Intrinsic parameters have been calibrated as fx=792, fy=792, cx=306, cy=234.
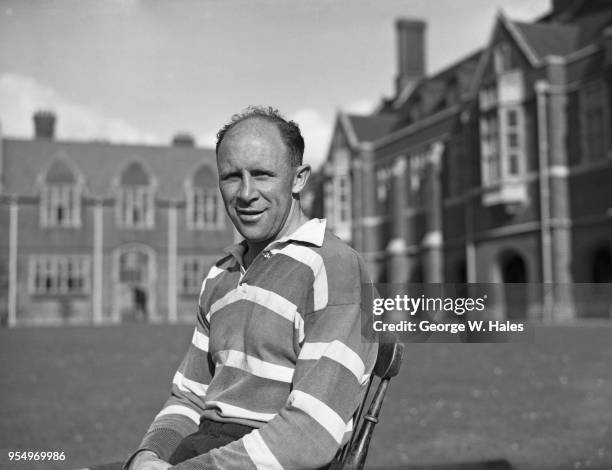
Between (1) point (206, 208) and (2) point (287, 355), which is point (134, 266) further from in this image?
(2) point (287, 355)

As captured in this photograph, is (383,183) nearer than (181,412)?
No

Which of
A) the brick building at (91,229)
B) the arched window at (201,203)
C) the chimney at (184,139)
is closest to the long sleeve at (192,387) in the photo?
the chimney at (184,139)

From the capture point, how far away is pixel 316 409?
1.60 metres

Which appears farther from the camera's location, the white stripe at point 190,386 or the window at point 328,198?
the window at point 328,198

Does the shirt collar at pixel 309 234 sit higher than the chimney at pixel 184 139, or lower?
lower

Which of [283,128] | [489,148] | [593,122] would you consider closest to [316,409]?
[283,128]

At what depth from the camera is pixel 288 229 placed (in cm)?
A: 185

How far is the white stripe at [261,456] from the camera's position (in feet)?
5.23

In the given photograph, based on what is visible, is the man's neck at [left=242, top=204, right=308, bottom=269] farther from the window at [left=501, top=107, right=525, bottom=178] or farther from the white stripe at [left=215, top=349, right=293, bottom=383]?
the window at [left=501, top=107, right=525, bottom=178]

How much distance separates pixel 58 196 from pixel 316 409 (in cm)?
2152

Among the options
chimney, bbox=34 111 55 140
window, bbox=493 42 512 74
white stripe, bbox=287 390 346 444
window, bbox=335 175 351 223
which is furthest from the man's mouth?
window, bbox=335 175 351 223

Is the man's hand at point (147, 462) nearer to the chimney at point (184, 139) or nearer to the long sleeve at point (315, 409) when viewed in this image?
the long sleeve at point (315, 409)

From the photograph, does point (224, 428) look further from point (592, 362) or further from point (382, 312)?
point (592, 362)

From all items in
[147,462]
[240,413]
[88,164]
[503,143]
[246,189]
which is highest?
[88,164]
